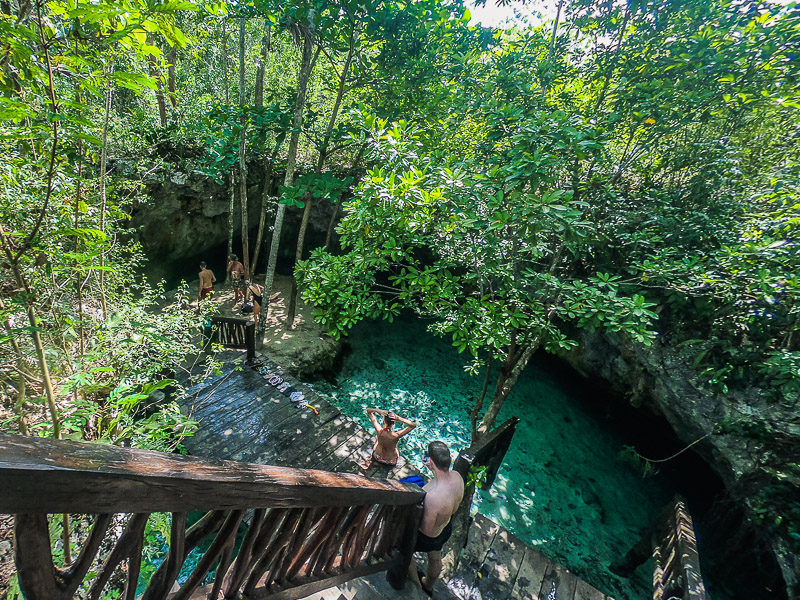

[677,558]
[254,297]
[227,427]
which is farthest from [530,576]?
[254,297]

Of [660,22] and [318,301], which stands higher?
[660,22]

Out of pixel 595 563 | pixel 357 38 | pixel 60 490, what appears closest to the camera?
pixel 60 490

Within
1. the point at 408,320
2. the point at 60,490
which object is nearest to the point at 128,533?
the point at 60,490

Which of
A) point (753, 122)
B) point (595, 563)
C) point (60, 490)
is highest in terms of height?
point (753, 122)

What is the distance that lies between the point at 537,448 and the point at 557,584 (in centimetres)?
352

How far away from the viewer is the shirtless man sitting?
2.29 meters

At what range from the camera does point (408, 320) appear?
10.6 metres

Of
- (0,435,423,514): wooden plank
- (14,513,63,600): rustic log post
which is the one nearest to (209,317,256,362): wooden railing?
(0,435,423,514): wooden plank

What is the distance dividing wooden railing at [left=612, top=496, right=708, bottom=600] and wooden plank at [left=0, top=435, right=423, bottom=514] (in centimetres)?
375

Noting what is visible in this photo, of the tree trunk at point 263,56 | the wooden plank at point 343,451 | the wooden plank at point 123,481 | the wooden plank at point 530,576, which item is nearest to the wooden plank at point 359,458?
the wooden plank at point 343,451

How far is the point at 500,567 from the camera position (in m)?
3.41

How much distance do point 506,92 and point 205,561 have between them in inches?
218

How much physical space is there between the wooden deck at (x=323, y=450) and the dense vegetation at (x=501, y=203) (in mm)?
1167

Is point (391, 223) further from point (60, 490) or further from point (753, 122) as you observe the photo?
point (753, 122)
